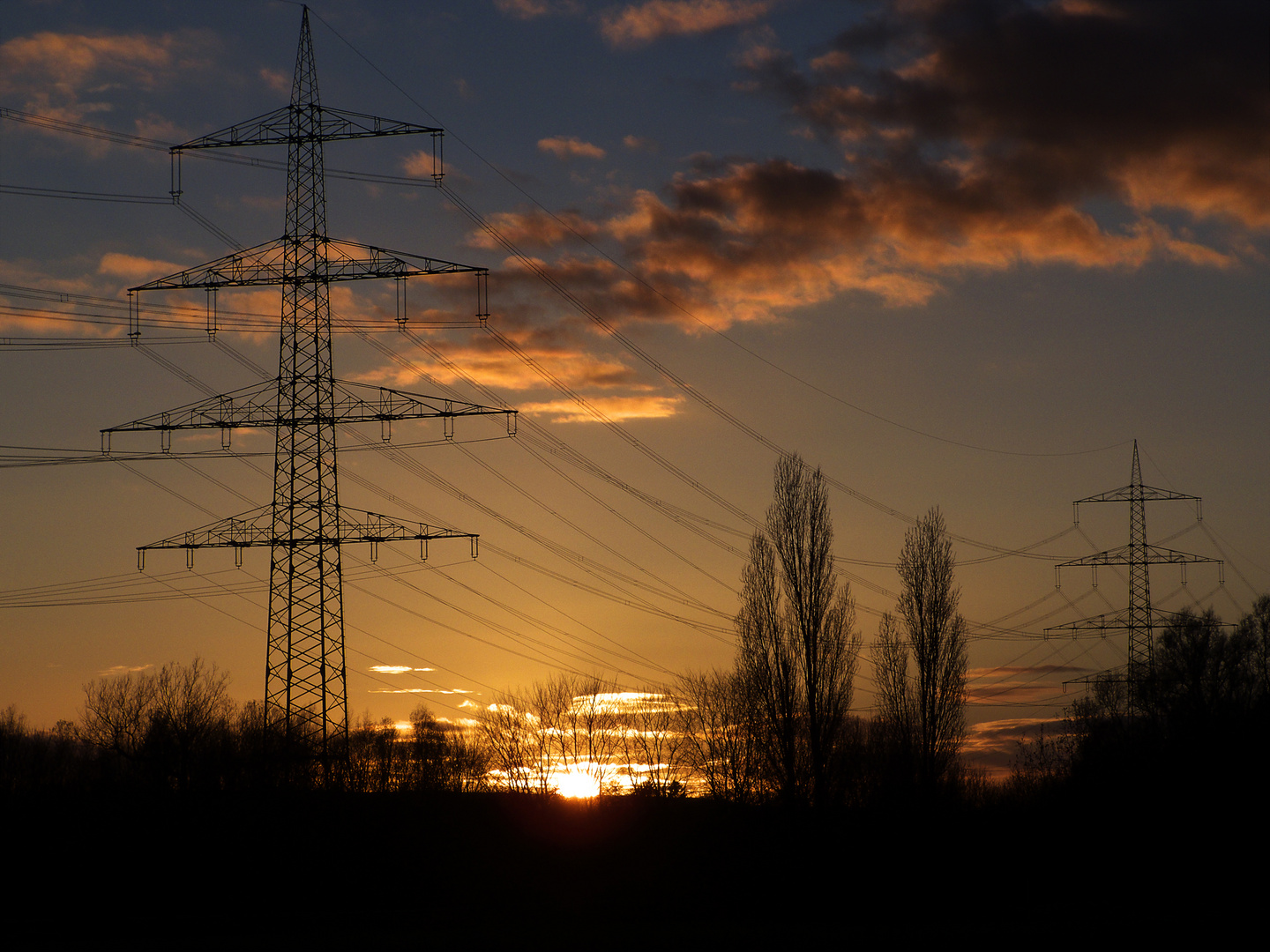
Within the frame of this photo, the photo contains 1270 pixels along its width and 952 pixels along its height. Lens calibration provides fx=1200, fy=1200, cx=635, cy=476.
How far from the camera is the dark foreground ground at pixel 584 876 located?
35.3 m

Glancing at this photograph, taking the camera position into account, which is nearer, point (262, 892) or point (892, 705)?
point (262, 892)

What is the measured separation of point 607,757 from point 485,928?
23462 millimetres

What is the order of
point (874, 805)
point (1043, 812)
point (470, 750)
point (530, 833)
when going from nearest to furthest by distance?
point (530, 833)
point (874, 805)
point (1043, 812)
point (470, 750)

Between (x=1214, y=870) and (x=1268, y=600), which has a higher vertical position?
(x=1268, y=600)

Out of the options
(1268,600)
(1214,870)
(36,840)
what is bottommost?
(1214,870)

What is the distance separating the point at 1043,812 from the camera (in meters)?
57.0

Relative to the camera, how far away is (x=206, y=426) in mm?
35094

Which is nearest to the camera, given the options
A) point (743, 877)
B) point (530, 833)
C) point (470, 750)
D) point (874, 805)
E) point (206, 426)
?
point (206, 426)

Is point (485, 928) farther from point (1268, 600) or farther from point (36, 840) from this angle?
point (1268, 600)

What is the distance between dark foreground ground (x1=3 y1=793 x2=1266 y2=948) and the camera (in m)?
35.3

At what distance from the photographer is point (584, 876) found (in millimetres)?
46531

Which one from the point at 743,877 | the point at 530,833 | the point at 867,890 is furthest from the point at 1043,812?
the point at 530,833

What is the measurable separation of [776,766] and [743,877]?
170 inches

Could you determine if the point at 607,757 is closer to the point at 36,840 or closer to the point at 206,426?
the point at 36,840
